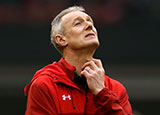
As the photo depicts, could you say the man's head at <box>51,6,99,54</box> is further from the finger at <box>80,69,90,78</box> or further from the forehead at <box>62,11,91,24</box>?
the finger at <box>80,69,90,78</box>

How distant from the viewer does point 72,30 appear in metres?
2.74

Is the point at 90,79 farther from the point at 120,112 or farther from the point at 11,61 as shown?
the point at 11,61

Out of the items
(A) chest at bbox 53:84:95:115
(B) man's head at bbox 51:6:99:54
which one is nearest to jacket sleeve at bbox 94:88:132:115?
(A) chest at bbox 53:84:95:115

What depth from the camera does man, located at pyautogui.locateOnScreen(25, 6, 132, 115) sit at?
8.02 ft

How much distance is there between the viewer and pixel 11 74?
6840 mm

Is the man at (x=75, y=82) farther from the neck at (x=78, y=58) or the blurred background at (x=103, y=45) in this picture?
the blurred background at (x=103, y=45)

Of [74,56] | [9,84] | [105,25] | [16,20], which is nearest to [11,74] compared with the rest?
[9,84]

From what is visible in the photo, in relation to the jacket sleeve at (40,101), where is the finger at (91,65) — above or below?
above

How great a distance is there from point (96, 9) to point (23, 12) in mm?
1233

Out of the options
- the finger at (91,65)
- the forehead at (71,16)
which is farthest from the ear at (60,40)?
the finger at (91,65)

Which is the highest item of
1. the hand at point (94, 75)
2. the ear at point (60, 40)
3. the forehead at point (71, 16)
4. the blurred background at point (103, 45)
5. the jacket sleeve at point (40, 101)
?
the forehead at point (71, 16)

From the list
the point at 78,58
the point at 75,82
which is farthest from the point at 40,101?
the point at 78,58

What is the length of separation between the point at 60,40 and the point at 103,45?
3908 mm

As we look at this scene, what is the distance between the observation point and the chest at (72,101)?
8.24 feet
